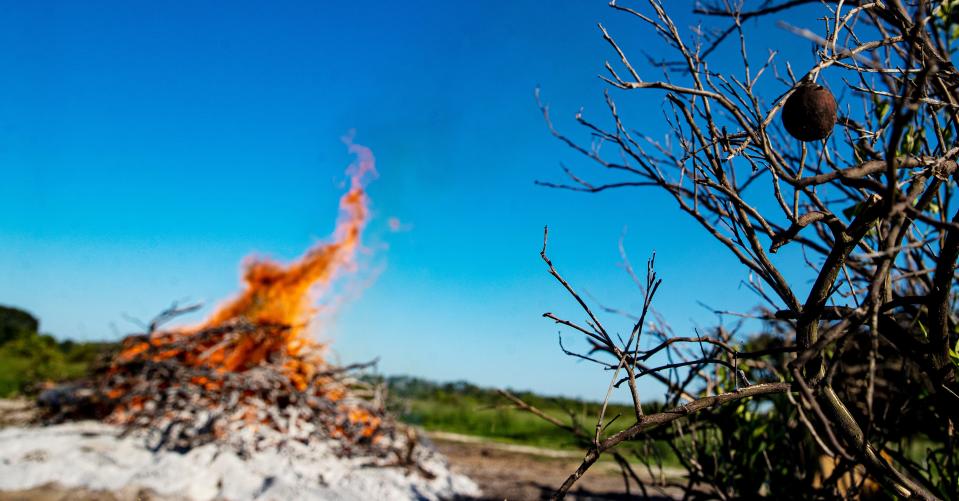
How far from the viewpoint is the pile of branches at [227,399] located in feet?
Result: 23.1

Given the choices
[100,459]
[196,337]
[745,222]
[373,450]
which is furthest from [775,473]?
[196,337]

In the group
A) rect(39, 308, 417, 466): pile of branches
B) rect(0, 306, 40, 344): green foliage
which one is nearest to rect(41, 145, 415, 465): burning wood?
rect(39, 308, 417, 466): pile of branches

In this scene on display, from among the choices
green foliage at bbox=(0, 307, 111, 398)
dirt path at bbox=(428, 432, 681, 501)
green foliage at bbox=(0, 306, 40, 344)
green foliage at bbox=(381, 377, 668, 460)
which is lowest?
dirt path at bbox=(428, 432, 681, 501)

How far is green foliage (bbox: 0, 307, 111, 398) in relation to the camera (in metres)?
9.75

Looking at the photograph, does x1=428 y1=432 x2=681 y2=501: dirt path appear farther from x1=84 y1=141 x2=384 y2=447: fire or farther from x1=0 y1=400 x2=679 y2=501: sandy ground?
x1=84 y1=141 x2=384 y2=447: fire

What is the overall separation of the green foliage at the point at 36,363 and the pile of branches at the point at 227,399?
2.59 ft

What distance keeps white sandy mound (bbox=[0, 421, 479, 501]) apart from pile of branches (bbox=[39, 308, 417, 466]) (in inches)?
10.8

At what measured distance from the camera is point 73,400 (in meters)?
7.87

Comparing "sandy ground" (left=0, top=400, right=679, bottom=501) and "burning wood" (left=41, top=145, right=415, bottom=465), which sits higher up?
"burning wood" (left=41, top=145, right=415, bottom=465)

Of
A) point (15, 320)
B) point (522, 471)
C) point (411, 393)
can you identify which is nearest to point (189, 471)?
point (522, 471)

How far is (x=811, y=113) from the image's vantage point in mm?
1538

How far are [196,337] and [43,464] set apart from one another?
8.70ft

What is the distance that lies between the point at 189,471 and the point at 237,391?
1526mm

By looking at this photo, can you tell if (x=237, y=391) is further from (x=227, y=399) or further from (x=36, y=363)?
(x=36, y=363)
